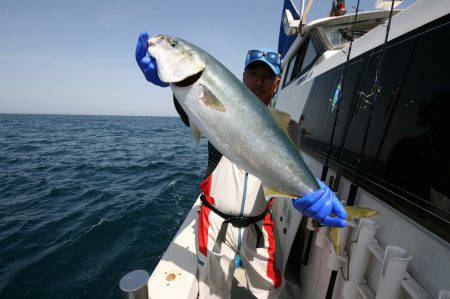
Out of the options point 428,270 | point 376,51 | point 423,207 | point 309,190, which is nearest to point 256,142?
point 309,190

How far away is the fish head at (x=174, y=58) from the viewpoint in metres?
2.15

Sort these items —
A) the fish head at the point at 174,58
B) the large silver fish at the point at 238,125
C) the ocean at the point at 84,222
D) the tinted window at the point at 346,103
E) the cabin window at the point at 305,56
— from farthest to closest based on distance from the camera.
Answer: the cabin window at the point at 305,56 < the ocean at the point at 84,222 < the tinted window at the point at 346,103 < the fish head at the point at 174,58 < the large silver fish at the point at 238,125

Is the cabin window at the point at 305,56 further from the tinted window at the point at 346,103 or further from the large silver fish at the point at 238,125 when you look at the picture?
the large silver fish at the point at 238,125

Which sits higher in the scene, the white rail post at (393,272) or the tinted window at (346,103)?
the tinted window at (346,103)

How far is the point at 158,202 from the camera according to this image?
9.46 m

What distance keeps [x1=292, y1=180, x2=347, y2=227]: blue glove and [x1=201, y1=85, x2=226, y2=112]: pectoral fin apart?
1039mm

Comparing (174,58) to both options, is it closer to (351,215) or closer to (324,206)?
(324,206)

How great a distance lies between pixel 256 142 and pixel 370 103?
1253 millimetres

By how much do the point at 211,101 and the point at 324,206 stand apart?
129cm

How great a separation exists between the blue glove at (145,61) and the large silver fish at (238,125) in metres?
0.51

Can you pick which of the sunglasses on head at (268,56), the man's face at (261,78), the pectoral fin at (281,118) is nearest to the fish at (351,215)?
the pectoral fin at (281,118)

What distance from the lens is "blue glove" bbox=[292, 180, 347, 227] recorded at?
207 cm

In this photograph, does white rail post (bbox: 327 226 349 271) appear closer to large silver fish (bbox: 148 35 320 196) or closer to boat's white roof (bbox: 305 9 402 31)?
large silver fish (bbox: 148 35 320 196)

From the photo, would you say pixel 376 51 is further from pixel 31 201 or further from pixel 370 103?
pixel 31 201
